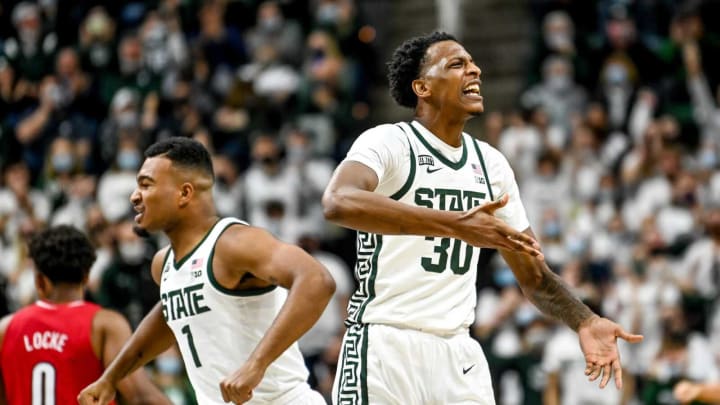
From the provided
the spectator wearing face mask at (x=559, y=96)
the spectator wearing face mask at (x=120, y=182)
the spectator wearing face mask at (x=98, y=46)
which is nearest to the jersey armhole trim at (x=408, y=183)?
the spectator wearing face mask at (x=120, y=182)

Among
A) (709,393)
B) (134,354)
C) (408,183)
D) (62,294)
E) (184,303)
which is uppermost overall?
(408,183)

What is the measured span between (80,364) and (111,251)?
7.35 meters

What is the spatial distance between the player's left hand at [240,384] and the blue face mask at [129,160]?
1073 cm

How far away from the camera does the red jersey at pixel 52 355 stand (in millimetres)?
7430

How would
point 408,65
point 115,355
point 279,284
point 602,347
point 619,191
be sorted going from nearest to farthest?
1. point 279,284
2. point 602,347
3. point 408,65
4. point 115,355
5. point 619,191

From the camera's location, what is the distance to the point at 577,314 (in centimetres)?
657

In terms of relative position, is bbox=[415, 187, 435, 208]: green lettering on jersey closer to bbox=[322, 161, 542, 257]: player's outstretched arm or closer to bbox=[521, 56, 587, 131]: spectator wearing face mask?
bbox=[322, 161, 542, 257]: player's outstretched arm

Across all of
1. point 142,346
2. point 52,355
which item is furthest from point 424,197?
point 52,355

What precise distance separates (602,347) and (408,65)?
5.69 feet

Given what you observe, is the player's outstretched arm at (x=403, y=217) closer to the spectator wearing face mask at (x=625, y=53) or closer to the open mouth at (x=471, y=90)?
the open mouth at (x=471, y=90)

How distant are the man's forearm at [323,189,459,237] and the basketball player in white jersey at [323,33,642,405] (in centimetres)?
15

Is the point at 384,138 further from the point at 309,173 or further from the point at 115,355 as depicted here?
the point at 309,173

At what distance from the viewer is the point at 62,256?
297 inches

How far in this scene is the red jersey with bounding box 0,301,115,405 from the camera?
24.4 ft
